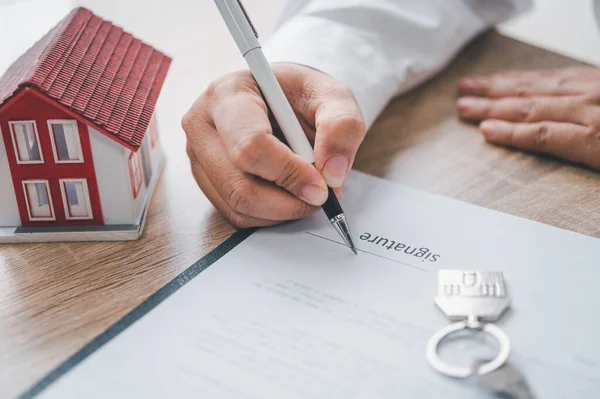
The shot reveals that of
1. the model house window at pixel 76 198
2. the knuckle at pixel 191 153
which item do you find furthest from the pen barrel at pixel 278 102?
the model house window at pixel 76 198

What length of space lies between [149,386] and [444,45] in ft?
2.43

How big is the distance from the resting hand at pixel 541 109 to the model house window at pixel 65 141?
1.73ft

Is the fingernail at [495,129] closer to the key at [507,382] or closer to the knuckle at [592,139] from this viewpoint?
the knuckle at [592,139]

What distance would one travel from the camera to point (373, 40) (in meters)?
0.96

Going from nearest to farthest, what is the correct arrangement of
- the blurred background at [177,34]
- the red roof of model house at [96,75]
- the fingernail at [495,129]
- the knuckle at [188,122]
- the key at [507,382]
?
the key at [507,382] < the red roof of model house at [96,75] < the knuckle at [188,122] < the fingernail at [495,129] < the blurred background at [177,34]

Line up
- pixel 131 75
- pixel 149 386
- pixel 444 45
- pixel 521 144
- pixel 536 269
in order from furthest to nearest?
pixel 444 45
pixel 521 144
pixel 131 75
pixel 536 269
pixel 149 386

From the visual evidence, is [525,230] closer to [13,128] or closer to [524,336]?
[524,336]

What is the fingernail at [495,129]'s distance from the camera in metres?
0.86

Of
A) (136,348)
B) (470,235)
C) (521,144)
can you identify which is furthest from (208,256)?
(521,144)

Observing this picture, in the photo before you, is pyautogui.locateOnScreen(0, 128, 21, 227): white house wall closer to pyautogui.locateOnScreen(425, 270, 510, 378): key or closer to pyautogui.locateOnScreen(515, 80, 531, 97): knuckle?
pyautogui.locateOnScreen(425, 270, 510, 378): key

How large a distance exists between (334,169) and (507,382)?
10.6 inches

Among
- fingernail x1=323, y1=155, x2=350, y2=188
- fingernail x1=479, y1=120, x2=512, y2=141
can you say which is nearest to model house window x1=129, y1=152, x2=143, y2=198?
fingernail x1=323, y1=155, x2=350, y2=188

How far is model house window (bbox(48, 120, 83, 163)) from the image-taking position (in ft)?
2.09

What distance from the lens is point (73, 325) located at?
0.59m
